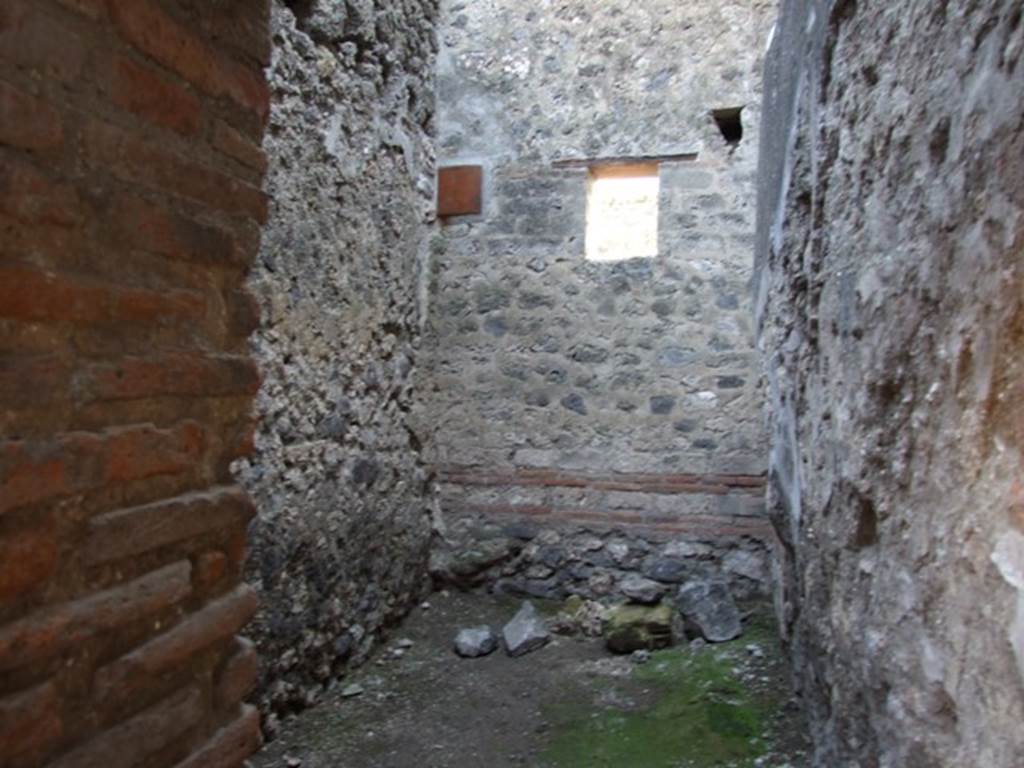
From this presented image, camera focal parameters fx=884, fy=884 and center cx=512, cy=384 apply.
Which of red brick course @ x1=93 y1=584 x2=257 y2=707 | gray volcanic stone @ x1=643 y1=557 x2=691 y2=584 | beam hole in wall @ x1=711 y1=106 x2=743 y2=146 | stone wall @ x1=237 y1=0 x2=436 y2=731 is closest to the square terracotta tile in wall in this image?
stone wall @ x1=237 y1=0 x2=436 y2=731

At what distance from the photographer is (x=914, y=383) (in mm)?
A: 1676

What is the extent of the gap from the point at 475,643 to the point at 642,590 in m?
1.02

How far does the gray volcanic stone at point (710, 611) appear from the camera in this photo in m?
4.40

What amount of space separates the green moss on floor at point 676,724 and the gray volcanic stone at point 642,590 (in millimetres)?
754

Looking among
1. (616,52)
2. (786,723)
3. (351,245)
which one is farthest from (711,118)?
(786,723)

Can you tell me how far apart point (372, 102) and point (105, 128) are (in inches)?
135

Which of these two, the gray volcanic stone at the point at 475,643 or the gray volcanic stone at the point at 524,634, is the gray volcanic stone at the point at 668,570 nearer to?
the gray volcanic stone at the point at 524,634

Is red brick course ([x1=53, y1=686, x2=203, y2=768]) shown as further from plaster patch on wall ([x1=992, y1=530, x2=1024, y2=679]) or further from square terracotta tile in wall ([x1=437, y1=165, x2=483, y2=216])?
square terracotta tile in wall ([x1=437, y1=165, x2=483, y2=216])

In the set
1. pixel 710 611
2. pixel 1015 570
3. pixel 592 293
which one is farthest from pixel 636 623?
pixel 1015 570

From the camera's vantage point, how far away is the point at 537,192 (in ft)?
17.3

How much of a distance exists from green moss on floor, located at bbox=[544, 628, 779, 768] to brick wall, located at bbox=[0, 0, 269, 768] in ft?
7.19

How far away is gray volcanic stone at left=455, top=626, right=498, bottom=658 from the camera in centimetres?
440

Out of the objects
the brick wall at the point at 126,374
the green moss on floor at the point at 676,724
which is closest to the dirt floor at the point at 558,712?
the green moss on floor at the point at 676,724

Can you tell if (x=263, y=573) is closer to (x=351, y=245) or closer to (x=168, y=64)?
(x=351, y=245)
